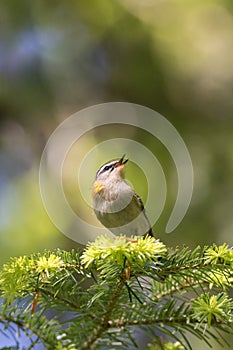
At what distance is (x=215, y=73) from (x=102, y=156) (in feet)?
3.70

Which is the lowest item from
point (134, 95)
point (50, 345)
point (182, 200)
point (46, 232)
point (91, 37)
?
point (50, 345)

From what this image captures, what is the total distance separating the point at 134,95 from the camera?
3492mm

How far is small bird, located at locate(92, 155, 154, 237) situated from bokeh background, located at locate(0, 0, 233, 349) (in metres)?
0.64

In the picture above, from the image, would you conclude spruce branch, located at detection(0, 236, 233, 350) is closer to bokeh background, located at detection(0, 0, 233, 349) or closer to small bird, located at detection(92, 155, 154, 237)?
small bird, located at detection(92, 155, 154, 237)

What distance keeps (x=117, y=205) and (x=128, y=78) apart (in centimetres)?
157


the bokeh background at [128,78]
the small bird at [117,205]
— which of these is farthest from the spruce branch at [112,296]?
the bokeh background at [128,78]

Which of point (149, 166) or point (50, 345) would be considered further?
point (149, 166)

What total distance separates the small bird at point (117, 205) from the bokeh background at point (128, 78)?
0.64 m

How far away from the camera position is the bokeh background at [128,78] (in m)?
2.96

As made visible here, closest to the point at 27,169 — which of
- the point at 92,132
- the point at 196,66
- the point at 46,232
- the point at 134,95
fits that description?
the point at 92,132

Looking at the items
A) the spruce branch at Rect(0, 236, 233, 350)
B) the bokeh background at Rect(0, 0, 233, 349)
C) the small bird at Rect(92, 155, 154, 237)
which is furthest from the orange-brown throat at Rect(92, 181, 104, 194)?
the spruce branch at Rect(0, 236, 233, 350)

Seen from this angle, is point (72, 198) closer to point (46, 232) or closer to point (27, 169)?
point (46, 232)

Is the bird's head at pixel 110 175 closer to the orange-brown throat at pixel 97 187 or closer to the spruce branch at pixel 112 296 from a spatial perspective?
the orange-brown throat at pixel 97 187

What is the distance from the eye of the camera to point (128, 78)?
3514 mm
